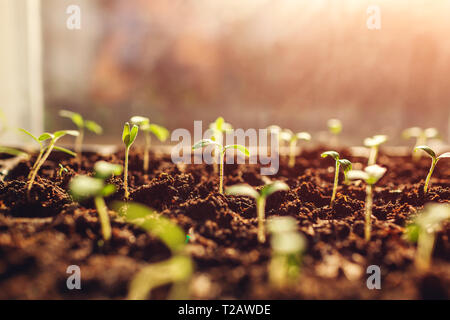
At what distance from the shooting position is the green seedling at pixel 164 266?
0.74m

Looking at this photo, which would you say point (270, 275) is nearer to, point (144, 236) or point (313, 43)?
point (144, 236)

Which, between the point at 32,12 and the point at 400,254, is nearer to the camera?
the point at 400,254

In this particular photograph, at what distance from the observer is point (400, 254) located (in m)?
0.88

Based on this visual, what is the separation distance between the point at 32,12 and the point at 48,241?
2782 mm

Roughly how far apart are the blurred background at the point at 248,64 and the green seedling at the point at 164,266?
8.46ft

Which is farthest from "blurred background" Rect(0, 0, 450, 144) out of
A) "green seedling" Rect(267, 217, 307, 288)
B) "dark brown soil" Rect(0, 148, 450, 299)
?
"green seedling" Rect(267, 217, 307, 288)

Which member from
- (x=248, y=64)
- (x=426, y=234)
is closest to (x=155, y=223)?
(x=426, y=234)

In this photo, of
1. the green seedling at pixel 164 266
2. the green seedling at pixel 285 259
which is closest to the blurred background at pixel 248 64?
the green seedling at pixel 164 266

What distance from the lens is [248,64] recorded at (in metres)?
3.43

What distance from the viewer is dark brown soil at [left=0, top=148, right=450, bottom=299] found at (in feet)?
2.49

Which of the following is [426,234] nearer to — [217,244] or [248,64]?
[217,244]

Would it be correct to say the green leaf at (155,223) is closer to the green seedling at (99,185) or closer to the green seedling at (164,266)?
the green seedling at (164,266)

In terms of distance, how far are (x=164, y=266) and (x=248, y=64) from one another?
9.78ft

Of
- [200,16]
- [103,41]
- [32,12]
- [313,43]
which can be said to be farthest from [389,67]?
[32,12]
